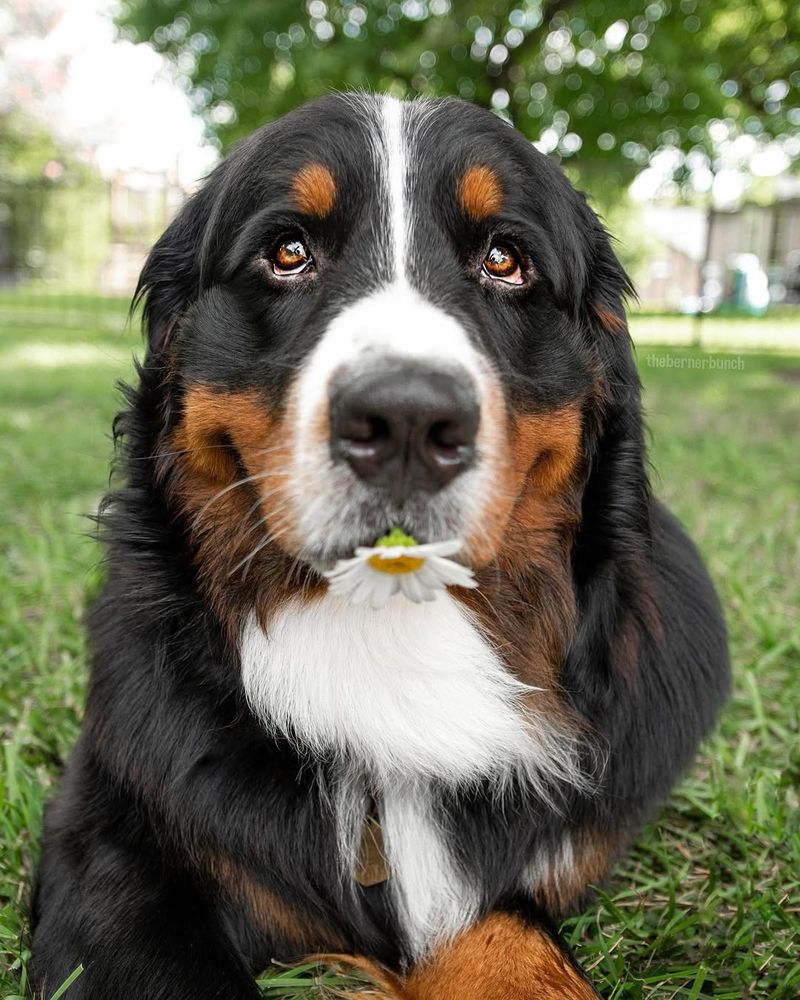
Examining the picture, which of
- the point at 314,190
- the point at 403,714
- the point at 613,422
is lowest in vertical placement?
the point at 403,714

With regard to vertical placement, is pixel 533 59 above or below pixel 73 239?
above

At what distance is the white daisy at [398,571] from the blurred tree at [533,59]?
1074 centimetres

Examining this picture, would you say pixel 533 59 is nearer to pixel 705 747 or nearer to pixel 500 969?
pixel 705 747

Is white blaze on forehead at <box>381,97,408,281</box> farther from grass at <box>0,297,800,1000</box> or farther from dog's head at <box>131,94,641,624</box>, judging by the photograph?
grass at <box>0,297,800,1000</box>

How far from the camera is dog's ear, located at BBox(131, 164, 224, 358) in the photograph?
2494 mm

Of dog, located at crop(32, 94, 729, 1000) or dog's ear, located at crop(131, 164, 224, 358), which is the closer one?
dog, located at crop(32, 94, 729, 1000)

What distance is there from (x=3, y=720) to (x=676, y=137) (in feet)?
42.9

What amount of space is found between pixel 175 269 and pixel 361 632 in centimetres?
120

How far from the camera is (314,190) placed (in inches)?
86.2

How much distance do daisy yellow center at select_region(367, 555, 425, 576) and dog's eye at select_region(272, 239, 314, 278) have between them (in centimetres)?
87

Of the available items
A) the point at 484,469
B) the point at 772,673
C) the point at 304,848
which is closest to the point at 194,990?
the point at 304,848

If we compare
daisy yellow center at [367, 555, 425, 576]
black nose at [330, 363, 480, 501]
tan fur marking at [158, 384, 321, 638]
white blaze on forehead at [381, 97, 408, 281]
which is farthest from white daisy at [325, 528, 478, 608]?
white blaze on forehead at [381, 97, 408, 281]

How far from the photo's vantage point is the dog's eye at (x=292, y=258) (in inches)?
88.1

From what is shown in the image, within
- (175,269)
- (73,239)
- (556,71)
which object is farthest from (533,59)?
(73,239)
